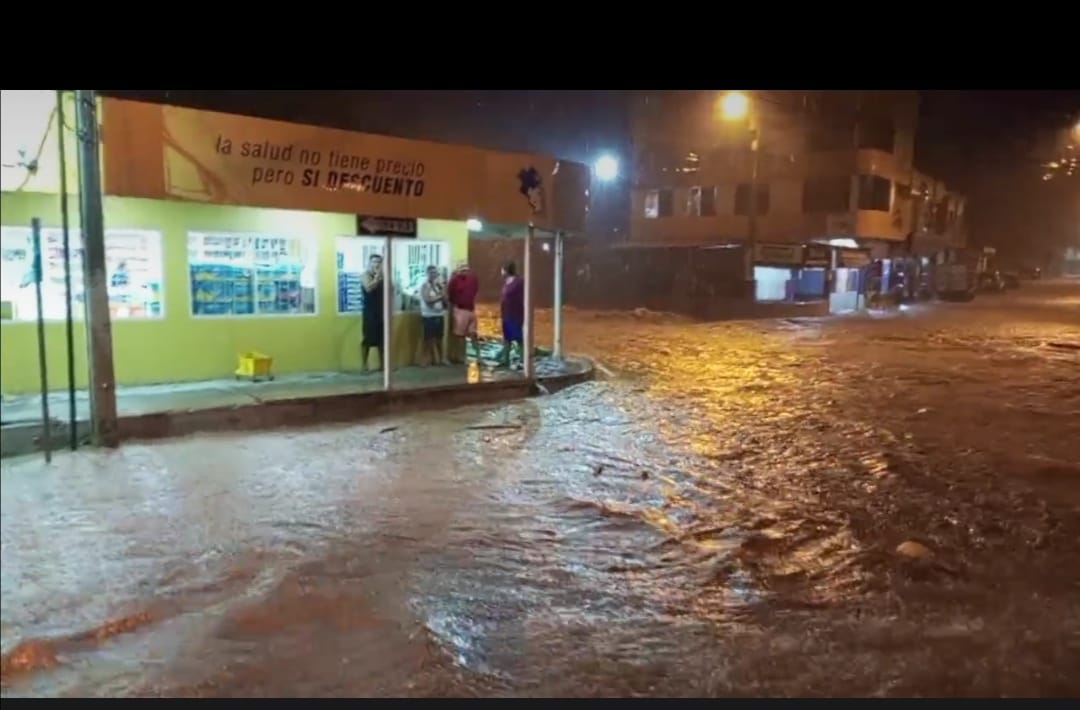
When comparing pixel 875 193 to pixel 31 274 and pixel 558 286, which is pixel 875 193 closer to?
pixel 558 286

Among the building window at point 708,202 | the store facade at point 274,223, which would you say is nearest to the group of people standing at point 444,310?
the store facade at point 274,223

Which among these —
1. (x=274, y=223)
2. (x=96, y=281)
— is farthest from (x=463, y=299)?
(x=96, y=281)

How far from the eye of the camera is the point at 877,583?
616 centimetres

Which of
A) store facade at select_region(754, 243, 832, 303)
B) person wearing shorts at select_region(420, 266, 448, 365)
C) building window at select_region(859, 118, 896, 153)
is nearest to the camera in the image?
person wearing shorts at select_region(420, 266, 448, 365)

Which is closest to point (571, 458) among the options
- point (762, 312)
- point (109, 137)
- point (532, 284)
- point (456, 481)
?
point (456, 481)

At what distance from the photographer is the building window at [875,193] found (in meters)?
41.1

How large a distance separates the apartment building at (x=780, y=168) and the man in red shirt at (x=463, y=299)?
28124 millimetres

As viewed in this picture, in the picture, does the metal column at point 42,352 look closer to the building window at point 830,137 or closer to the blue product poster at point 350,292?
the blue product poster at point 350,292

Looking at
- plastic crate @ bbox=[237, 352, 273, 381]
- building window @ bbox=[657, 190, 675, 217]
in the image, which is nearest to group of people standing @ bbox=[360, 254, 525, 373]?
plastic crate @ bbox=[237, 352, 273, 381]

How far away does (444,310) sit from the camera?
14555mm

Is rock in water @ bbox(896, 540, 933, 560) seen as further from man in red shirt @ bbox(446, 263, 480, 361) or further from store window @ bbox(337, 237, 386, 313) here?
store window @ bbox(337, 237, 386, 313)

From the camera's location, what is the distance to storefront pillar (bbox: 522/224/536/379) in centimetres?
1396

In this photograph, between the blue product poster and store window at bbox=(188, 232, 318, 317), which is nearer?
store window at bbox=(188, 232, 318, 317)

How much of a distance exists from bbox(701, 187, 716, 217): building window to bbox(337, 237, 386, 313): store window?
3140 cm
